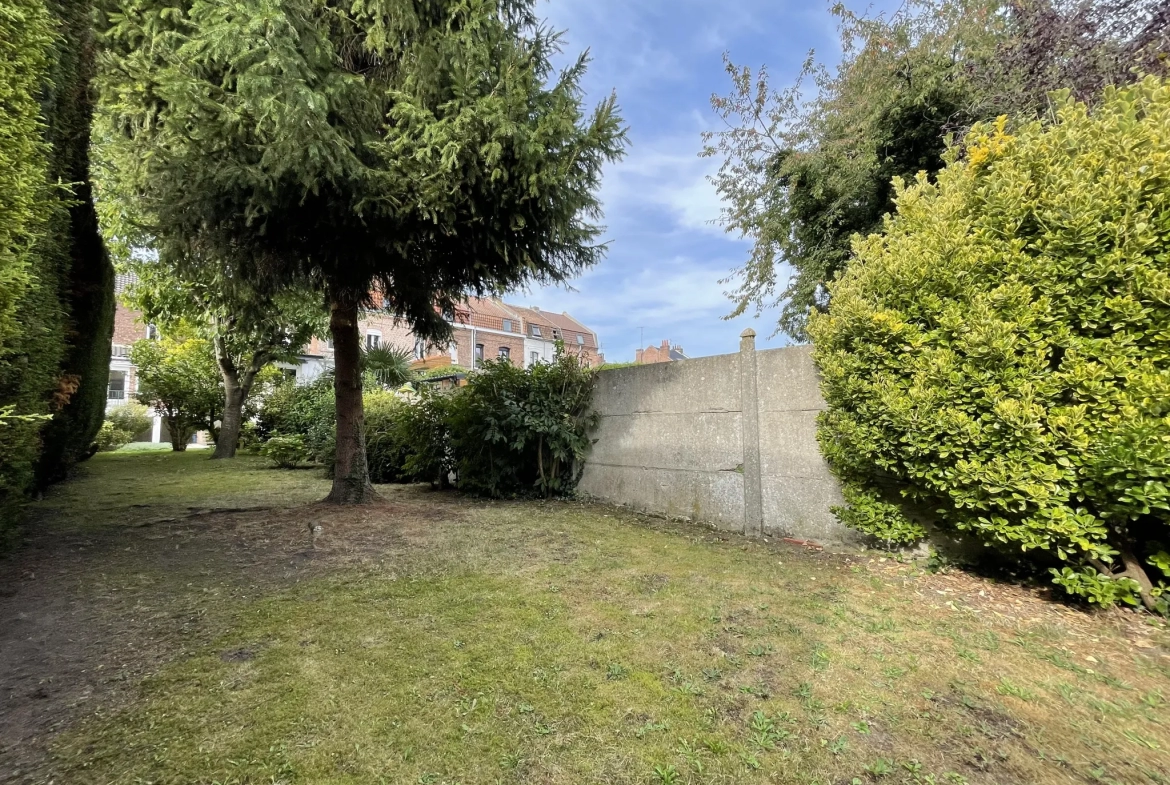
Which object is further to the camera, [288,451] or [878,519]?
[288,451]

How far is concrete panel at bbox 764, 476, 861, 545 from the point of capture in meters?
4.19

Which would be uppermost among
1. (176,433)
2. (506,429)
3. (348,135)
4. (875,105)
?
(875,105)

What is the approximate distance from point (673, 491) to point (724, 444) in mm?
889

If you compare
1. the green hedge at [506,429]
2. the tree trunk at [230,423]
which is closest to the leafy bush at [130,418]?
the tree trunk at [230,423]

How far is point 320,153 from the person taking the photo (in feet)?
12.6

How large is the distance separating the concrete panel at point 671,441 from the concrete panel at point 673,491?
0.09 meters

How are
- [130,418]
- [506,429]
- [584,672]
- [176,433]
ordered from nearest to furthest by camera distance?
[584,672] → [506,429] → [176,433] → [130,418]

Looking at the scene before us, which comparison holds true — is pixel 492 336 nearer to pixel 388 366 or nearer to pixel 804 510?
pixel 388 366

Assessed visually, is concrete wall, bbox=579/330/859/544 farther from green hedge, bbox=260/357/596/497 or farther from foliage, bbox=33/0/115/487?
foliage, bbox=33/0/115/487

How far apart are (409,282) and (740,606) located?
4.69 metres

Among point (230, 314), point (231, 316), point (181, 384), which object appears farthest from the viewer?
point (181, 384)

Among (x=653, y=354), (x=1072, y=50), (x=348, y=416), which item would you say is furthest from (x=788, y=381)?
(x=653, y=354)

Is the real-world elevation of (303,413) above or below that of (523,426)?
above

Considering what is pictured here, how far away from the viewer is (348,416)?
588cm
